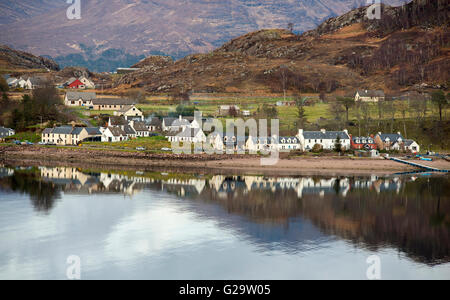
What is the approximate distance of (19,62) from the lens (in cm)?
18000

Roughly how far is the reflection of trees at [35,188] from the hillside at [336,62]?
8721 centimetres

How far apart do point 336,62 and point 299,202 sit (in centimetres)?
12559

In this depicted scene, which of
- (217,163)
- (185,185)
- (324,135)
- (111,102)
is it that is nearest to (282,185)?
(185,185)

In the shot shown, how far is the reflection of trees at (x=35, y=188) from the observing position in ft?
156

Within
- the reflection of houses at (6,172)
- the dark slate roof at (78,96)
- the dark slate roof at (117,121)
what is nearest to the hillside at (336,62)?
the dark slate roof at (78,96)

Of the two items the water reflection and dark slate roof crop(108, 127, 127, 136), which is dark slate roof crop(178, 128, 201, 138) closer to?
dark slate roof crop(108, 127, 127, 136)

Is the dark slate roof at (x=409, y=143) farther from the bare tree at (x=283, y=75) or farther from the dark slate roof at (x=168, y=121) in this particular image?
the bare tree at (x=283, y=75)

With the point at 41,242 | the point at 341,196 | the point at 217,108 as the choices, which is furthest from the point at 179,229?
the point at 217,108

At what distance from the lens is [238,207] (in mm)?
46812

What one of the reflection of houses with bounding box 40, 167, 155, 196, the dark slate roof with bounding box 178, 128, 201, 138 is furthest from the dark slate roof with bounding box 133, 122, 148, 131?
the reflection of houses with bounding box 40, 167, 155, 196

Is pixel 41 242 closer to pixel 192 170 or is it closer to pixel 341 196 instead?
pixel 341 196

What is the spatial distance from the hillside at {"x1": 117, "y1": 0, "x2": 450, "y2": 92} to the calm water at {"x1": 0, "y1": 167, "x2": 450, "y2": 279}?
8888cm

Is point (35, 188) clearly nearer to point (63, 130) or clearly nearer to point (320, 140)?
point (63, 130)
